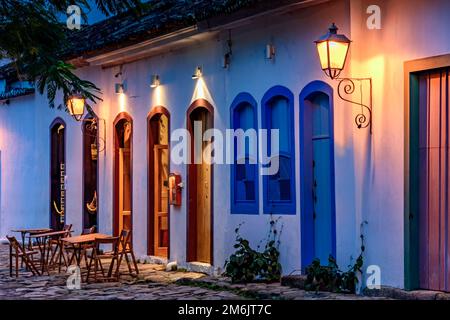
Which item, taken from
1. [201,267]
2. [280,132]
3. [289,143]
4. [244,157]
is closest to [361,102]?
[289,143]

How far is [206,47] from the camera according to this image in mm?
15102

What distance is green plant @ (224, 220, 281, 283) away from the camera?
12.9 m

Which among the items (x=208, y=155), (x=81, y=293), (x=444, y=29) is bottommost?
(x=81, y=293)

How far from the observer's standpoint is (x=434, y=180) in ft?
34.9

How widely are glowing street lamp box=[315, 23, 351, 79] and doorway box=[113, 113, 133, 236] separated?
7.71 meters

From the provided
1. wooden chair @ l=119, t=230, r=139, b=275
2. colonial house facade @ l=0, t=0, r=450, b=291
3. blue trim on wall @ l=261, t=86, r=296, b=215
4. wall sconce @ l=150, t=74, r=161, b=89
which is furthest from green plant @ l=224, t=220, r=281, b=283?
wall sconce @ l=150, t=74, r=161, b=89

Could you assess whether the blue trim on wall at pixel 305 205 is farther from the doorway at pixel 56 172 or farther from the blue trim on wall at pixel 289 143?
the doorway at pixel 56 172

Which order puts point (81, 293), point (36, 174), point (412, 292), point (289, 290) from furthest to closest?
point (36, 174)
point (81, 293)
point (289, 290)
point (412, 292)

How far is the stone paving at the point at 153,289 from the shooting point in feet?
38.9

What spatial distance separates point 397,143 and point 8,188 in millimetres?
15281

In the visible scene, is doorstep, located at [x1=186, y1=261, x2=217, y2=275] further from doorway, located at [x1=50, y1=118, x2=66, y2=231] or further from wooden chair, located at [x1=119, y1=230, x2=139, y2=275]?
doorway, located at [x1=50, y1=118, x2=66, y2=231]

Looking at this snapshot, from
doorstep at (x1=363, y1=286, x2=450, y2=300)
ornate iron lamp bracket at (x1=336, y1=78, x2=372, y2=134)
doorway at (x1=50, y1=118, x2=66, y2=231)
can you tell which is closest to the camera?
doorstep at (x1=363, y1=286, x2=450, y2=300)

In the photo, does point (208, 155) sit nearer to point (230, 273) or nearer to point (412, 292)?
point (230, 273)
